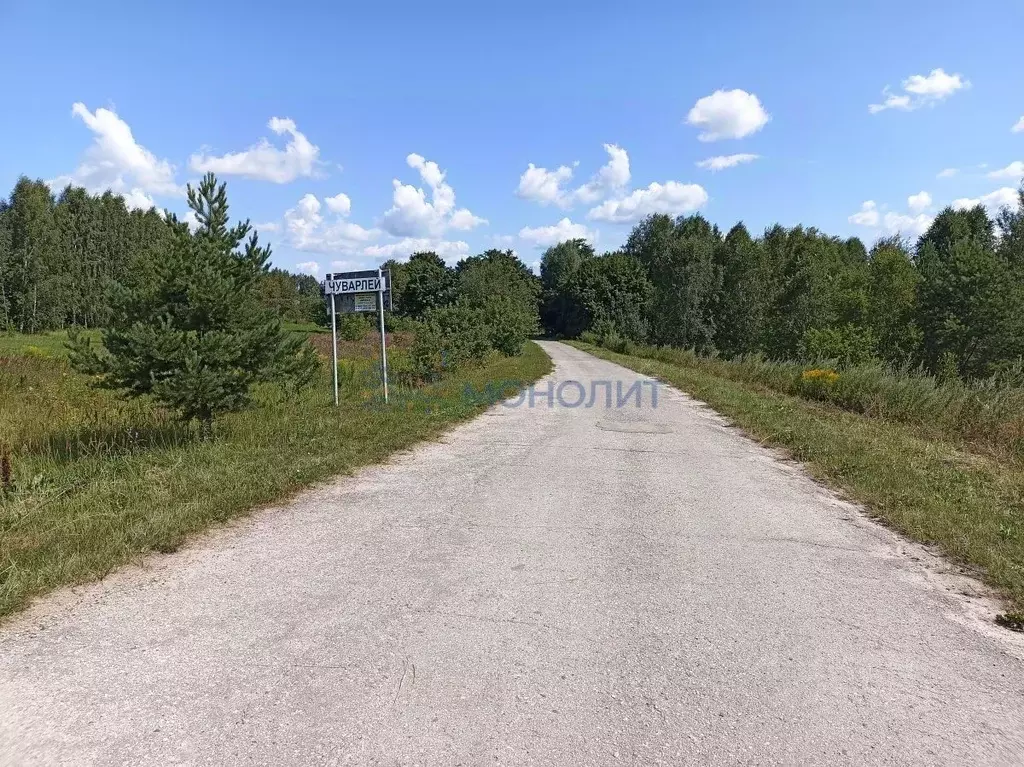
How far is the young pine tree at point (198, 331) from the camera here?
6.85m

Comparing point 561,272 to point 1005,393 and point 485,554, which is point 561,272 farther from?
point 485,554

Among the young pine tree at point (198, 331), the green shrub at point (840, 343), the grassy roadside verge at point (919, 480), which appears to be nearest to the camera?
the grassy roadside verge at point (919, 480)

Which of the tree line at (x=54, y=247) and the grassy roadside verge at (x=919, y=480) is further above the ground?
the tree line at (x=54, y=247)

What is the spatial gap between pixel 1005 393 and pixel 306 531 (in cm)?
1395

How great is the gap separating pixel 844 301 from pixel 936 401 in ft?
131

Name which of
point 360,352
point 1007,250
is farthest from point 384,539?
point 1007,250

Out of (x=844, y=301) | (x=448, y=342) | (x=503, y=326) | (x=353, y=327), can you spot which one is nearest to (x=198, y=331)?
(x=448, y=342)

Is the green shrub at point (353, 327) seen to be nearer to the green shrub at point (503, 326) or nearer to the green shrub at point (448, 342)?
the green shrub at point (503, 326)

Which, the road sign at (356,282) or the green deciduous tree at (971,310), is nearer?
the road sign at (356,282)

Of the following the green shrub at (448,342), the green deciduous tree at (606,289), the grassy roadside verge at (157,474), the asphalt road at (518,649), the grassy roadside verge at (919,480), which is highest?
the green deciduous tree at (606,289)

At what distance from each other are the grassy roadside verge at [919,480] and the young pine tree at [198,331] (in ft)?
22.0

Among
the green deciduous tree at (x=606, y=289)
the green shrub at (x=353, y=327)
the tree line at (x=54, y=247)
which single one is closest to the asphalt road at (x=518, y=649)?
the green shrub at (x=353, y=327)

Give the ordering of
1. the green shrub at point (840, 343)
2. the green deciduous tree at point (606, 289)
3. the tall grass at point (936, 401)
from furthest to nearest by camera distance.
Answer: the green deciduous tree at point (606, 289) → the green shrub at point (840, 343) → the tall grass at point (936, 401)

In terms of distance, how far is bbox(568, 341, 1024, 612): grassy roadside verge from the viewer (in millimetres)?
4855
